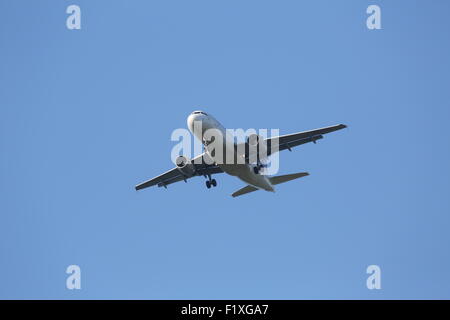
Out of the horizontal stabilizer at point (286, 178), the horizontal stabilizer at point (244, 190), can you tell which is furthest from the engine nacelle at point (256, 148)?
the horizontal stabilizer at point (244, 190)

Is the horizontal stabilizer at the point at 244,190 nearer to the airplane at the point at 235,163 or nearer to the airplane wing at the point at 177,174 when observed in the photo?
the airplane at the point at 235,163

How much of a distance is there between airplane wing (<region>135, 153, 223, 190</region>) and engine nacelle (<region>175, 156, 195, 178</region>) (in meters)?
0.39

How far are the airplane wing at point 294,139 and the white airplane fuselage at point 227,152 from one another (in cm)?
251

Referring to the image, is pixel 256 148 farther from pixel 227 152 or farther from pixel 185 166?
pixel 185 166

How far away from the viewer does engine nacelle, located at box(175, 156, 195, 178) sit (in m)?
60.7

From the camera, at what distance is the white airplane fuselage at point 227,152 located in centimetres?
5350

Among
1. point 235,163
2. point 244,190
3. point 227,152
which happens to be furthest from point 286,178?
point 227,152

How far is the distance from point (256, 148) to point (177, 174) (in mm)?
10336

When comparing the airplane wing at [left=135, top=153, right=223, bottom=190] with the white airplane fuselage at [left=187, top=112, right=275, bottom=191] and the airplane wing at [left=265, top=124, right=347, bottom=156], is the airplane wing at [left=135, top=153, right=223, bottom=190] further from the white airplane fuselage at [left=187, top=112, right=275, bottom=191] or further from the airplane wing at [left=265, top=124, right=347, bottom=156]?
the airplane wing at [left=265, top=124, right=347, bottom=156]

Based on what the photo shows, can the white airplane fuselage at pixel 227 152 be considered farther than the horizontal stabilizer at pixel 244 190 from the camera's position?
No

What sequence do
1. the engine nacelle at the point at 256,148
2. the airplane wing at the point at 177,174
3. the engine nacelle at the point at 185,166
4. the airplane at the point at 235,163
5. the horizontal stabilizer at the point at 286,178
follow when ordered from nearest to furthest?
the airplane at the point at 235,163 < the engine nacelle at the point at 256,148 < the horizontal stabilizer at the point at 286,178 < the engine nacelle at the point at 185,166 < the airplane wing at the point at 177,174

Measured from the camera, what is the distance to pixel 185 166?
61000 mm
